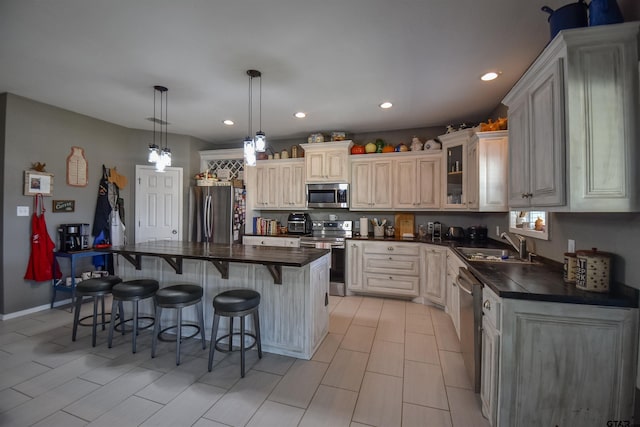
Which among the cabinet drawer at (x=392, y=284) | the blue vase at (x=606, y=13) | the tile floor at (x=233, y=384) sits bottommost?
the tile floor at (x=233, y=384)

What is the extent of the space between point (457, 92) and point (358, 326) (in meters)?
2.93

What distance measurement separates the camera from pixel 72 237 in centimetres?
379

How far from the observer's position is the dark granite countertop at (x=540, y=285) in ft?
4.63

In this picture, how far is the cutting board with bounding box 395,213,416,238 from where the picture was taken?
4.54 metres

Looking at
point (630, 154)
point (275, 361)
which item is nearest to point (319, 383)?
point (275, 361)

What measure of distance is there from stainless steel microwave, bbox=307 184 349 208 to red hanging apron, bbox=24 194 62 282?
3.60 meters

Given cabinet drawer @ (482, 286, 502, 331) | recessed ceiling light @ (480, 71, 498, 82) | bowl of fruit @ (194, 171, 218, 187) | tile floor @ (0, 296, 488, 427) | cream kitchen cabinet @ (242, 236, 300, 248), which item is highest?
recessed ceiling light @ (480, 71, 498, 82)

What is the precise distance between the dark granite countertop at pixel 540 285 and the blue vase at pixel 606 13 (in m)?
1.39

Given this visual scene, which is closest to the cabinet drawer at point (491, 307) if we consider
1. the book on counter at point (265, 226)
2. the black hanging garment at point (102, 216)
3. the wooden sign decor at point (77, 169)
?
the book on counter at point (265, 226)

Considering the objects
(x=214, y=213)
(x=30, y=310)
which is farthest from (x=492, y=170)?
(x=30, y=310)

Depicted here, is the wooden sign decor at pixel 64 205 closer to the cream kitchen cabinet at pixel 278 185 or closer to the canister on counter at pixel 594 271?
the cream kitchen cabinet at pixel 278 185

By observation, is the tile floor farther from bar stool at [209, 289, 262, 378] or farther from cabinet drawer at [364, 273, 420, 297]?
cabinet drawer at [364, 273, 420, 297]

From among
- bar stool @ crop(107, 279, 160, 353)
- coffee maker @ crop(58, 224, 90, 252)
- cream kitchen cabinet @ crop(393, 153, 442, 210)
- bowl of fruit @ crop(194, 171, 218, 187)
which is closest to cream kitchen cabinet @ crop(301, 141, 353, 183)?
cream kitchen cabinet @ crop(393, 153, 442, 210)

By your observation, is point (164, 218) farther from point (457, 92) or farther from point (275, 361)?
point (457, 92)
